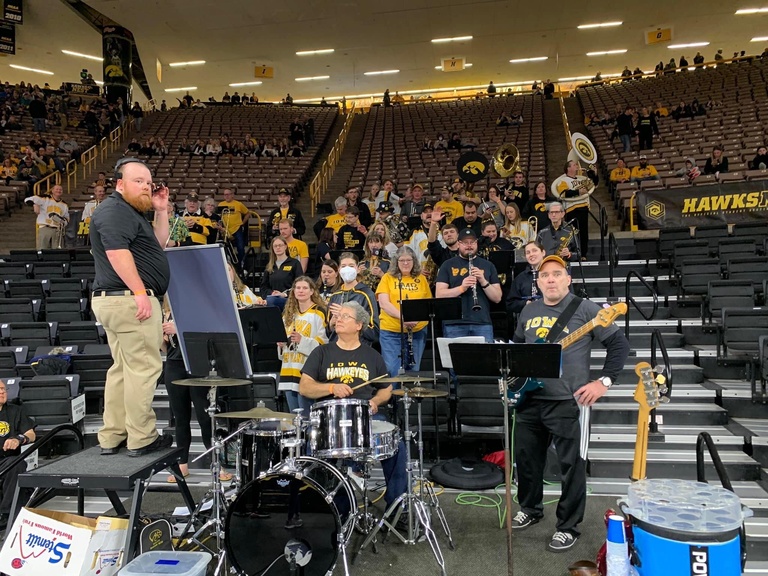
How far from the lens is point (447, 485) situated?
17.1ft

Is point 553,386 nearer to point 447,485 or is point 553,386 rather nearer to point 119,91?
point 447,485

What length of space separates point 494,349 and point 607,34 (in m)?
22.1

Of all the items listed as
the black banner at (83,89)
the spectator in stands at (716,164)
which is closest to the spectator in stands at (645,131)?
the spectator in stands at (716,164)

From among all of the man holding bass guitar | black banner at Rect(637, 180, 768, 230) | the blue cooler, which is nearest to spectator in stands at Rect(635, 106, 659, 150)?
black banner at Rect(637, 180, 768, 230)

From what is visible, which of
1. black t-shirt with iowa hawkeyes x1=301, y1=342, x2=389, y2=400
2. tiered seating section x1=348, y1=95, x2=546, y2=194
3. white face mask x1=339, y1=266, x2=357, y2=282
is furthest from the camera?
tiered seating section x1=348, y1=95, x2=546, y2=194

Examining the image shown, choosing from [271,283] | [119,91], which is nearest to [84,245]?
[271,283]

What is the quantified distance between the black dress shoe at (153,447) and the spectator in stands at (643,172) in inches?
451

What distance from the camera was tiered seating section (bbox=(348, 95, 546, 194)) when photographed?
50.4 ft

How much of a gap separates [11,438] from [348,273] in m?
3.35

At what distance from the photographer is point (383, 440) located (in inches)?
156

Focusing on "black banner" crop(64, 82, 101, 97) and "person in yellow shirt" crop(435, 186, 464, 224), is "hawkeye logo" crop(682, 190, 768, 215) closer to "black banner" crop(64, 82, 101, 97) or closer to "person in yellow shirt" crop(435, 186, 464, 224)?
"person in yellow shirt" crop(435, 186, 464, 224)

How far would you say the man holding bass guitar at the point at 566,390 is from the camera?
4.05 m

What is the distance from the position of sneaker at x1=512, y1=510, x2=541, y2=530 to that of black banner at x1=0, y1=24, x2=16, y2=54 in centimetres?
2410

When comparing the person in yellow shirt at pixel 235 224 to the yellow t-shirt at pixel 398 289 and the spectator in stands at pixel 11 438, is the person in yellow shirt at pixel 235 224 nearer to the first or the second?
the yellow t-shirt at pixel 398 289
